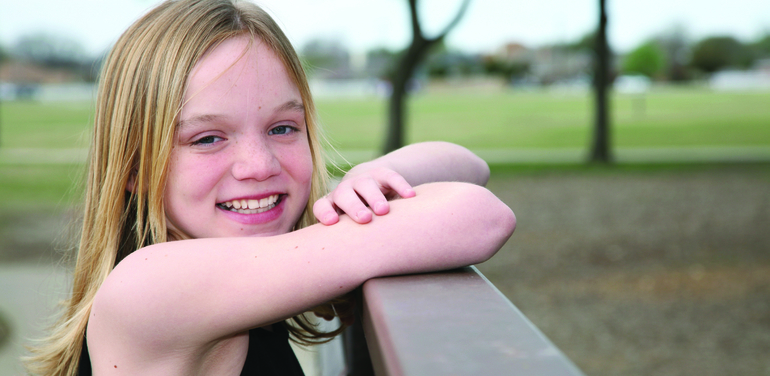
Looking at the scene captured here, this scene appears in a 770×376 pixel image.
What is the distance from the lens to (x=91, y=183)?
1666mm

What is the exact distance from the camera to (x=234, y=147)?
57.6 inches

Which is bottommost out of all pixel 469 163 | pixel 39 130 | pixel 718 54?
pixel 718 54

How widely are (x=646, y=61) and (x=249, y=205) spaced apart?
3489 inches

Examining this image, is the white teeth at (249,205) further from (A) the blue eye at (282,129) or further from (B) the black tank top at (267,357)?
(B) the black tank top at (267,357)

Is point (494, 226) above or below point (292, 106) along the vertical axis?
below

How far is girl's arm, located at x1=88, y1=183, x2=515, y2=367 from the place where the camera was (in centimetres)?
107

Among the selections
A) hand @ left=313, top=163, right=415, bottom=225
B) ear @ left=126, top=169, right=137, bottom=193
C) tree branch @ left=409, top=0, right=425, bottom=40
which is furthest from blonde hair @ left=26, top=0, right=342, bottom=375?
tree branch @ left=409, top=0, right=425, bottom=40

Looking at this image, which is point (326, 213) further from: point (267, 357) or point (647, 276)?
point (647, 276)

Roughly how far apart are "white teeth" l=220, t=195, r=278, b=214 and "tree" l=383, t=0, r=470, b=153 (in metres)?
12.8

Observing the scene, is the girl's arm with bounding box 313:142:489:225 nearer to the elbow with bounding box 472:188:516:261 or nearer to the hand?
the hand

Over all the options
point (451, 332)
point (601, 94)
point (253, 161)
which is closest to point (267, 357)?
point (253, 161)

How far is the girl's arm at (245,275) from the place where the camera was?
42.1 inches

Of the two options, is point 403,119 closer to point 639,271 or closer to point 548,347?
point 639,271

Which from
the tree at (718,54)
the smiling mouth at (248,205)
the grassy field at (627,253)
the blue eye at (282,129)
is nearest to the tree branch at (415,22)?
the grassy field at (627,253)
